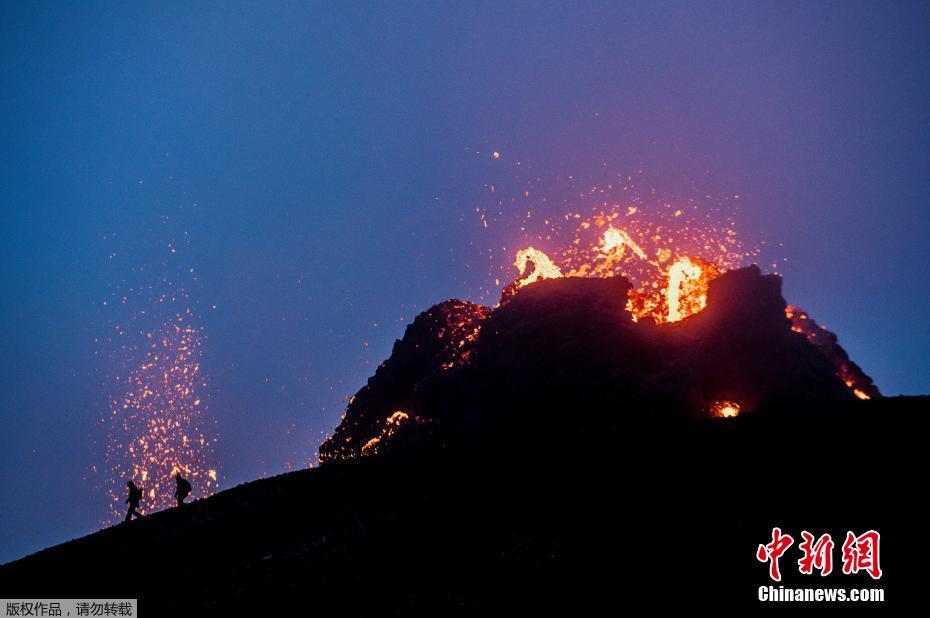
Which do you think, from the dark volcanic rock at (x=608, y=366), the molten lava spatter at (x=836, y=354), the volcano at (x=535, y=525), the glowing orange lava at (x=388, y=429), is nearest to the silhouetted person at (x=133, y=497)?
the volcano at (x=535, y=525)

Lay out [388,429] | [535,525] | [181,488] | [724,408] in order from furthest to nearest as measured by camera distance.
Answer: [388,429], [724,408], [181,488], [535,525]

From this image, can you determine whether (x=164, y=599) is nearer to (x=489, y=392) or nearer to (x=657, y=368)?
(x=489, y=392)

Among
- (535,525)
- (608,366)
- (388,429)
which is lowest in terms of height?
(535,525)

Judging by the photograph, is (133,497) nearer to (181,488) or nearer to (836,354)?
(181,488)

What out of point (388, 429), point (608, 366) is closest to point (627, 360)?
point (608, 366)

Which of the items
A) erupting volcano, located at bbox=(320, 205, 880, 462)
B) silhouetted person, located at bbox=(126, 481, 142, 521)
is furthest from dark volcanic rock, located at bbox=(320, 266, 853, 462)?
silhouetted person, located at bbox=(126, 481, 142, 521)

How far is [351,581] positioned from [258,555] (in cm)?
520

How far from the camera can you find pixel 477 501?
19.5 metres

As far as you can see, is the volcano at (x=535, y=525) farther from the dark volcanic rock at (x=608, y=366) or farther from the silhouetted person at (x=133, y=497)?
the dark volcanic rock at (x=608, y=366)

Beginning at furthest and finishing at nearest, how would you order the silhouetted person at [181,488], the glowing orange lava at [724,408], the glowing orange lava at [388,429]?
the glowing orange lava at [388,429], the glowing orange lava at [724,408], the silhouetted person at [181,488]

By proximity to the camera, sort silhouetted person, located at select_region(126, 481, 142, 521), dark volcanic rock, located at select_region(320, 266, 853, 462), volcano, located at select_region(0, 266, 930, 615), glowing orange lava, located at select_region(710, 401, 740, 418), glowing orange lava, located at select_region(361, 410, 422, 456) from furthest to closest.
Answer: glowing orange lava, located at select_region(361, 410, 422, 456), glowing orange lava, located at select_region(710, 401, 740, 418), dark volcanic rock, located at select_region(320, 266, 853, 462), silhouetted person, located at select_region(126, 481, 142, 521), volcano, located at select_region(0, 266, 930, 615)

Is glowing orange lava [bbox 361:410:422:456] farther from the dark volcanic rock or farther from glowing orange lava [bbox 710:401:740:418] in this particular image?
glowing orange lava [bbox 710:401:740:418]

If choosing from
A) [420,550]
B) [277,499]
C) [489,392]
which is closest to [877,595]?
[420,550]

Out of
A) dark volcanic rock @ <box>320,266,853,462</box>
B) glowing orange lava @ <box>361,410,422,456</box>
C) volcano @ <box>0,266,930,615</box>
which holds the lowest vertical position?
volcano @ <box>0,266,930,615</box>
